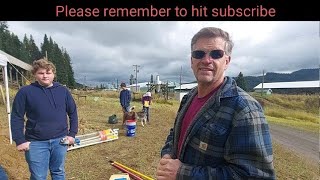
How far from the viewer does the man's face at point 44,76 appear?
3223 millimetres

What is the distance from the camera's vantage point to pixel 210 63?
1698 mm

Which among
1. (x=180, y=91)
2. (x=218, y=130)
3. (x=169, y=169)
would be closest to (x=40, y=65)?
(x=169, y=169)

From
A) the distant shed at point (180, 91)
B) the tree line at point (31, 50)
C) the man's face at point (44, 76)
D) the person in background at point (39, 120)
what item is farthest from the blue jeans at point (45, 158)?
the tree line at point (31, 50)

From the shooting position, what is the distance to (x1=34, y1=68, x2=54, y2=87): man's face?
3.22 metres

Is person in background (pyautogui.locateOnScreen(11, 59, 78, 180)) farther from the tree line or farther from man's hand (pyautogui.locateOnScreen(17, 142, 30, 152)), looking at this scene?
the tree line

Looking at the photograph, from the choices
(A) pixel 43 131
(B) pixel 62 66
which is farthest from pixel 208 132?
(B) pixel 62 66

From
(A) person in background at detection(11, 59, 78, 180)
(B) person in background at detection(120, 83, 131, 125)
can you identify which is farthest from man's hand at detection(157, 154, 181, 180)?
(B) person in background at detection(120, 83, 131, 125)

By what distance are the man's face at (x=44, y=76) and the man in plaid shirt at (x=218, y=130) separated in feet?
6.75

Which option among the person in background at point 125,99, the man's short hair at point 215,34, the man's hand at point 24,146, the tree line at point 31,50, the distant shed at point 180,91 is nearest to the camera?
the man's short hair at point 215,34

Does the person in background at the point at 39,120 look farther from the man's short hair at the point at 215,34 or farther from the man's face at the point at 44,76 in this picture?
the man's short hair at the point at 215,34

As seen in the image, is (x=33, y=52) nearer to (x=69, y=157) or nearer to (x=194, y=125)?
(x=69, y=157)

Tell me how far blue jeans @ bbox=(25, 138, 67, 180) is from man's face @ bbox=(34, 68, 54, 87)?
2.30 ft

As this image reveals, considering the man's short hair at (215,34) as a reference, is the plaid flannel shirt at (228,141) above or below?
below

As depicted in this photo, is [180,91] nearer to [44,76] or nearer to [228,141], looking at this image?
[44,76]
